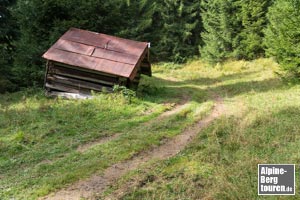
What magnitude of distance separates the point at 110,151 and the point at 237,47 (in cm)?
2091

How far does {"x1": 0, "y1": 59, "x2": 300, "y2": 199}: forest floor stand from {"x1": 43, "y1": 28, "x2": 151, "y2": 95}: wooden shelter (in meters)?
1.00

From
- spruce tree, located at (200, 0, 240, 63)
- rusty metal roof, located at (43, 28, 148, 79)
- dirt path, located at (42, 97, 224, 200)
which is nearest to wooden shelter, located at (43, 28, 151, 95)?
rusty metal roof, located at (43, 28, 148, 79)

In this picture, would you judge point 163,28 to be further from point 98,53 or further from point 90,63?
point 90,63

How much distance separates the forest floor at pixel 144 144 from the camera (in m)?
6.95

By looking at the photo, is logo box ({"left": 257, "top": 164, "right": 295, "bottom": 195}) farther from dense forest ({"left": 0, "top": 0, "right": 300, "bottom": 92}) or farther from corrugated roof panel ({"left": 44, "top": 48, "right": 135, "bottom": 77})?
dense forest ({"left": 0, "top": 0, "right": 300, "bottom": 92})

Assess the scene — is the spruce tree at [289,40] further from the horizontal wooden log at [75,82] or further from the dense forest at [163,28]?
the horizontal wooden log at [75,82]

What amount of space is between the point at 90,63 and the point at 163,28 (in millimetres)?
18150

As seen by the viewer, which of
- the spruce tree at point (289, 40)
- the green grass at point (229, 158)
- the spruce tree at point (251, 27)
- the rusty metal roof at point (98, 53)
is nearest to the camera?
the green grass at point (229, 158)

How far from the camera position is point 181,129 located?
36.7 feet

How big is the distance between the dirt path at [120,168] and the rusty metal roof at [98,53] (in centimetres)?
501

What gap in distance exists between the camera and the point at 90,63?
50.3ft

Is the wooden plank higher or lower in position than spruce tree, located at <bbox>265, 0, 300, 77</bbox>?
lower

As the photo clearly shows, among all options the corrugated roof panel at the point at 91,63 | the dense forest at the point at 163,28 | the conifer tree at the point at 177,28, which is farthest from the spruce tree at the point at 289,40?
the conifer tree at the point at 177,28

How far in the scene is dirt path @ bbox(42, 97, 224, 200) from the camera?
6781 mm
